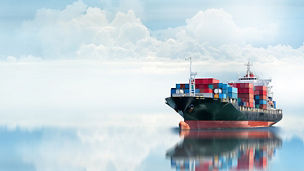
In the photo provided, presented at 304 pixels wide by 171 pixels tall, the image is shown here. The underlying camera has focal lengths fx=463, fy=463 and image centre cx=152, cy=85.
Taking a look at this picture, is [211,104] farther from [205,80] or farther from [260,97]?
[260,97]

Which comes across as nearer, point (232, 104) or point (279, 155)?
point (279, 155)

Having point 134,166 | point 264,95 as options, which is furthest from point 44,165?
point 264,95

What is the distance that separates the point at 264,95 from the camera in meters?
76.9

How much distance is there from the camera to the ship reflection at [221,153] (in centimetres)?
3206

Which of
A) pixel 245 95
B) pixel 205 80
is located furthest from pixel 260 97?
pixel 205 80

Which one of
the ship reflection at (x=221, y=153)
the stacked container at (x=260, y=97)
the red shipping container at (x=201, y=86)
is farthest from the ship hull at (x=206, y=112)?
the stacked container at (x=260, y=97)

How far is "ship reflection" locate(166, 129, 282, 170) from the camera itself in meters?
32.1

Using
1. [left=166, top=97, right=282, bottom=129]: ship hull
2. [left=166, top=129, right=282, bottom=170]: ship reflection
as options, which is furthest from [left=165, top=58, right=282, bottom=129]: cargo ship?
[left=166, top=129, right=282, bottom=170]: ship reflection

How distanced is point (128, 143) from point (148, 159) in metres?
13.1

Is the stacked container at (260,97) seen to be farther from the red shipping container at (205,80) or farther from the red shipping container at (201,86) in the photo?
the red shipping container at (201,86)

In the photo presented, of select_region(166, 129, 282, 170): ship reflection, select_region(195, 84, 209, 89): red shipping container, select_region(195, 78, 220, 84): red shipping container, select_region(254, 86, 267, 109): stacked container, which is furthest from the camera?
select_region(254, 86, 267, 109): stacked container

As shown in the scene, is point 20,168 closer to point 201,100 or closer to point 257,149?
point 257,149

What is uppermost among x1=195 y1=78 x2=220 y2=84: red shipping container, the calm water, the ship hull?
x1=195 y1=78 x2=220 y2=84: red shipping container

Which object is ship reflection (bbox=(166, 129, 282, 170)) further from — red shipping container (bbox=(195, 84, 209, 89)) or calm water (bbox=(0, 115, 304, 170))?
red shipping container (bbox=(195, 84, 209, 89))
